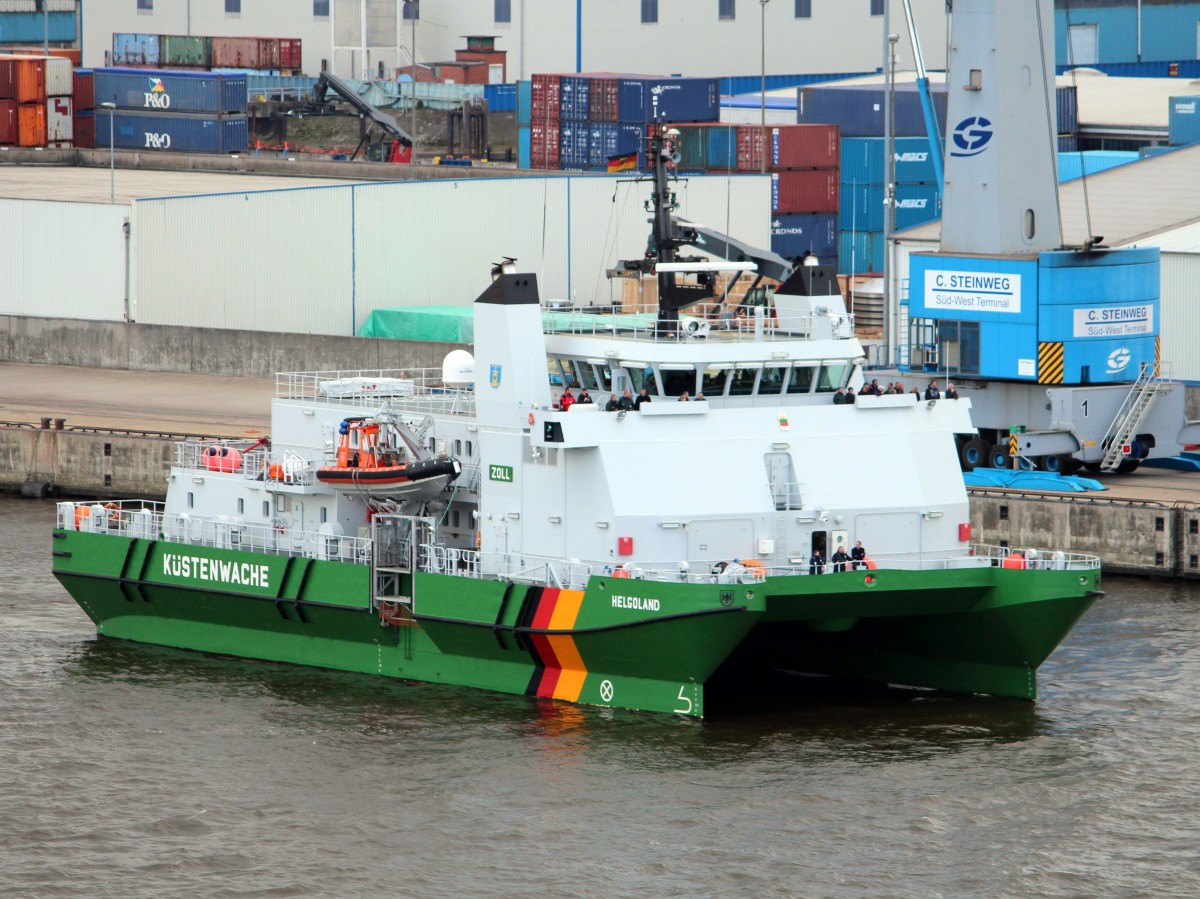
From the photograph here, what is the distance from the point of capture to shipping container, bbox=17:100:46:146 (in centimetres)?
8019

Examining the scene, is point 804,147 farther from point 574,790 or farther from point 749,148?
point 574,790

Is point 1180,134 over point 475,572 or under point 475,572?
over

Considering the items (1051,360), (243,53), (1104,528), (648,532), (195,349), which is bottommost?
(1104,528)

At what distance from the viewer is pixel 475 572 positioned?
87.2 feet

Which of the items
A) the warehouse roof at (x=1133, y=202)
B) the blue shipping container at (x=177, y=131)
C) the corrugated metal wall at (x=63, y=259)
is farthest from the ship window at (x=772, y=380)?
the blue shipping container at (x=177, y=131)

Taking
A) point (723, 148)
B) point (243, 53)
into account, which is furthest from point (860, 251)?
point (243, 53)

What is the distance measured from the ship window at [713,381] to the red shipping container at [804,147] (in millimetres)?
37087

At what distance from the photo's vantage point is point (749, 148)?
63.8 meters

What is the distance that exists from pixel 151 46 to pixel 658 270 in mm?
74450

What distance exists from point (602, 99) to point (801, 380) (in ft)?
146

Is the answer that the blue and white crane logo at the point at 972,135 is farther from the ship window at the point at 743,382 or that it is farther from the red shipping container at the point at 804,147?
the red shipping container at the point at 804,147

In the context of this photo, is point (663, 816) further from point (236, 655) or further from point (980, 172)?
point (980, 172)

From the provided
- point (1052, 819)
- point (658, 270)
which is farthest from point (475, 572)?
point (1052, 819)

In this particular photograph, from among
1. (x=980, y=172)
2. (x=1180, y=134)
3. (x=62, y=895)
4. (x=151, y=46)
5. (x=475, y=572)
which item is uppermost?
(x=151, y=46)
